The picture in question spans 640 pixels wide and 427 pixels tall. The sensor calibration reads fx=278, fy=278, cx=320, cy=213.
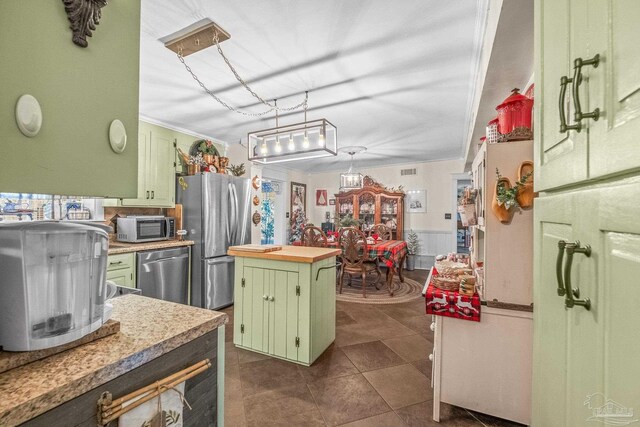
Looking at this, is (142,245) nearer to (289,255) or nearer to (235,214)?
(235,214)

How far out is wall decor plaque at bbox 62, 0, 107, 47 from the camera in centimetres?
71

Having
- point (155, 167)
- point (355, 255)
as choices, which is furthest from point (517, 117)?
point (155, 167)

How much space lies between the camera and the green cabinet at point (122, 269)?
9.09 ft

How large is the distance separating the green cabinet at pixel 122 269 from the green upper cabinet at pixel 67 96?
8.07 feet

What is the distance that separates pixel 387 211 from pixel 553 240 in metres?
5.71

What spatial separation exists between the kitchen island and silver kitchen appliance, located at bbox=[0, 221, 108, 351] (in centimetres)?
151

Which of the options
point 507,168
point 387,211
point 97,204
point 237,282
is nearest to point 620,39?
point 507,168

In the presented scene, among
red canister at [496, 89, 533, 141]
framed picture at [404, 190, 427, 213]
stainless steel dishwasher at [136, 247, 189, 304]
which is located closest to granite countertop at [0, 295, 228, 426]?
red canister at [496, 89, 533, 141]

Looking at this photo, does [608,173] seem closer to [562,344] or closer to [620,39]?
[620,39]

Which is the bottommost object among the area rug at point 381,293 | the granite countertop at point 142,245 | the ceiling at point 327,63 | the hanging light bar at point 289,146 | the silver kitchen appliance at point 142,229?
the area rug at point 381,293

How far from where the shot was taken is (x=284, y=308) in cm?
230

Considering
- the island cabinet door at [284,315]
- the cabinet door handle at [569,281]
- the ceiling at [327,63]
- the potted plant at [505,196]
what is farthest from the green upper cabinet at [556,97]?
the island cabinet door at [284,315]

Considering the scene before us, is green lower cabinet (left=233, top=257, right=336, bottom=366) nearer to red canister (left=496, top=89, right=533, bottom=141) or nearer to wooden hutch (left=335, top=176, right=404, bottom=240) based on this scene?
red canister (left=496, top=89, right=533, bottom=141)

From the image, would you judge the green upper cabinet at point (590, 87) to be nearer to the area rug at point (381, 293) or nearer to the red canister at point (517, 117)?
the red canister at point (517, 117)
